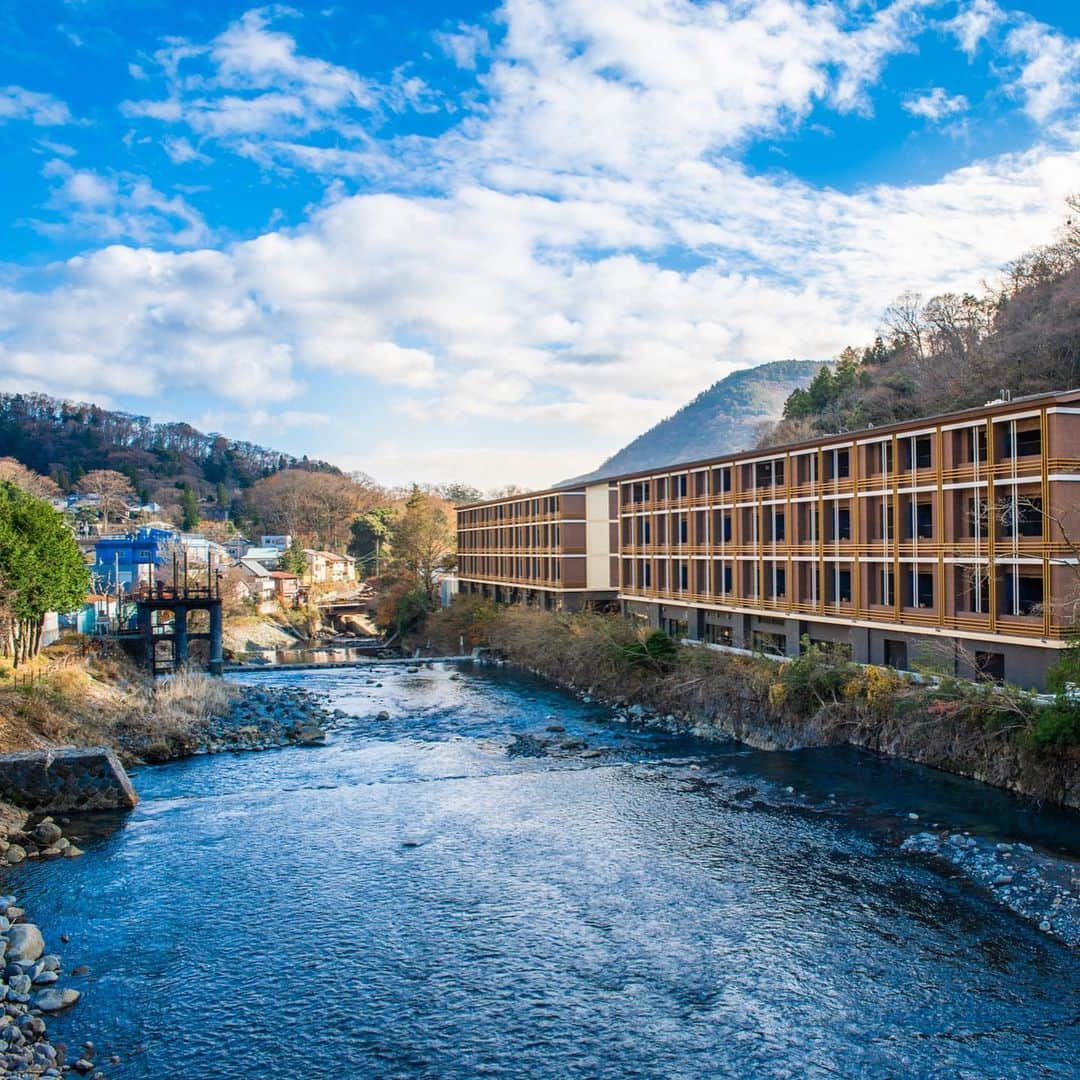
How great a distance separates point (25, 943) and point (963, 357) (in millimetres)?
46602

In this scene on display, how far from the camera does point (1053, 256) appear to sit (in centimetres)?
4872

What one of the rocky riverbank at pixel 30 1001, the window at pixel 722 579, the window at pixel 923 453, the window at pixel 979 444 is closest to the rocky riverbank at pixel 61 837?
the rocky riverbank at pixel 30 1001

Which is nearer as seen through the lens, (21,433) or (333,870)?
(333,870)

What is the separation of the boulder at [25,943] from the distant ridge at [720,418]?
354 feet

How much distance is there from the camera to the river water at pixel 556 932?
35.1 ft

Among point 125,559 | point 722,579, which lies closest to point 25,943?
point 722,579

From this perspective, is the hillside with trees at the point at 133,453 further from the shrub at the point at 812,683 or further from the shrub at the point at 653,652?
the shrub at the point at 812,683

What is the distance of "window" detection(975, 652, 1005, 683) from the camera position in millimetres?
22719

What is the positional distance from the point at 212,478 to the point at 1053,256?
93.6 metres

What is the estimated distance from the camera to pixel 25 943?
503 inches

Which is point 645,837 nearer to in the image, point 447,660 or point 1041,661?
point 1041,661

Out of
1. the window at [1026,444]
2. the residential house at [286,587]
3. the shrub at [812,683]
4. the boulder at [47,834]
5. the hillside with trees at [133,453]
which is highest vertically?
the hillside with trees at [133,453]

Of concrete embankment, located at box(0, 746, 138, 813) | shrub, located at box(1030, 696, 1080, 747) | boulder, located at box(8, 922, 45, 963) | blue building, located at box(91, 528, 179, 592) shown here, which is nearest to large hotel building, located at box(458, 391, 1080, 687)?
shrub, located at box(1030, 696, 1080, 747)

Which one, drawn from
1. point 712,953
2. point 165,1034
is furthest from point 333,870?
point 712,953
